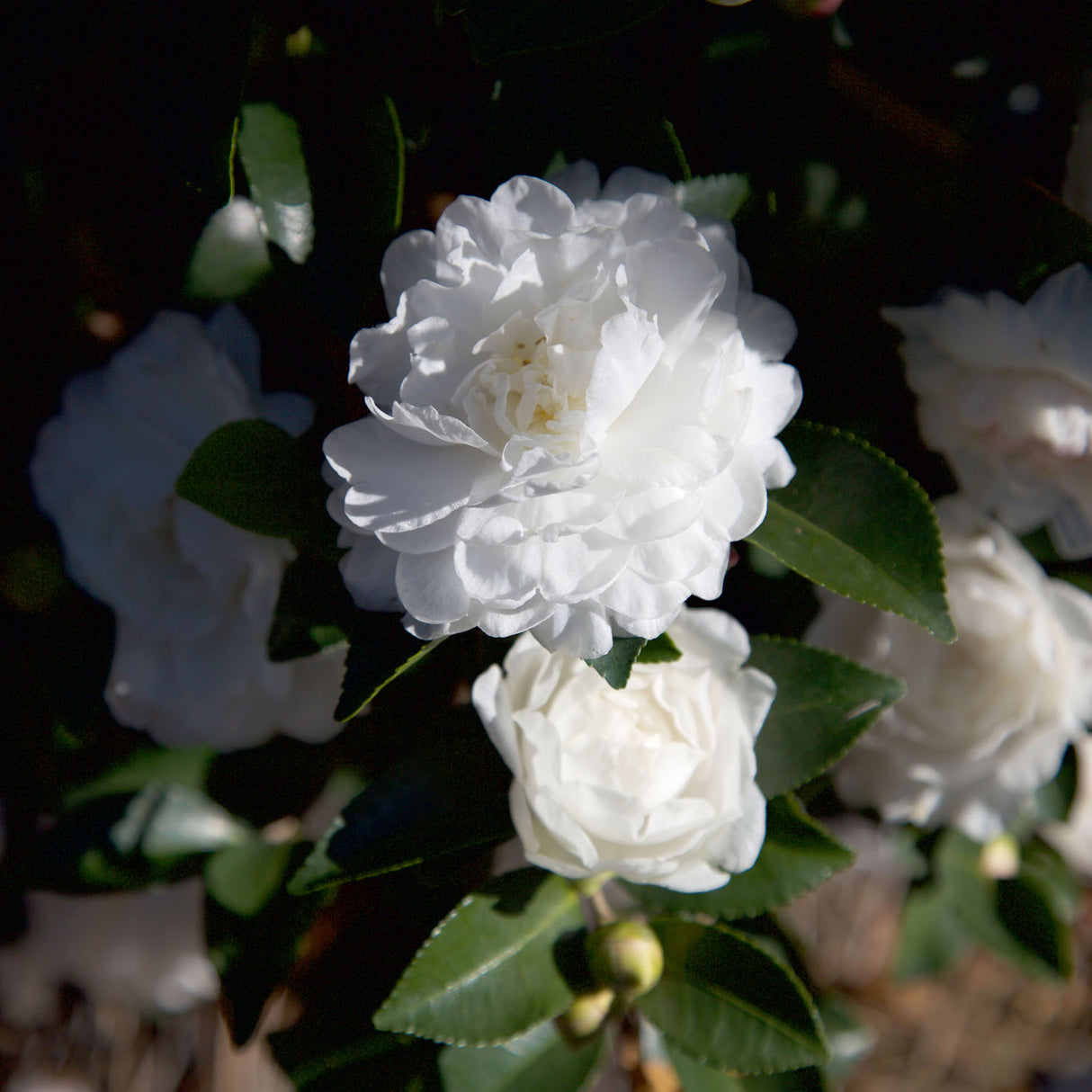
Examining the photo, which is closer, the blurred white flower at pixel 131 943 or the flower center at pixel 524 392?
the flower center at pixel 524 392

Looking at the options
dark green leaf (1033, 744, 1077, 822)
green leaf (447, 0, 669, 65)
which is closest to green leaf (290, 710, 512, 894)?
green leaf (447, 0, 669, 65)

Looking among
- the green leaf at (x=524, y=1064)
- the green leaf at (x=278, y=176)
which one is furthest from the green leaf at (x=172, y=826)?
the green leaf at (x=278, y=176)

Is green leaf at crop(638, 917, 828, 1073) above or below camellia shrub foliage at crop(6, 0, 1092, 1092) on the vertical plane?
below

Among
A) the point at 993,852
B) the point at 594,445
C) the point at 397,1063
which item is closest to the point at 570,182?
the point at 594,445

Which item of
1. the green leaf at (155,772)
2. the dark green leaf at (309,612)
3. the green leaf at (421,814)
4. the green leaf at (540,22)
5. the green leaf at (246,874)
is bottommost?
the green leaf at (246,874)

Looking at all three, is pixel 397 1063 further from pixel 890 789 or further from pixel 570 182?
pixel 570 182

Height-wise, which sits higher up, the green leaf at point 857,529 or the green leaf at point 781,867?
the green leaf at point 857,529

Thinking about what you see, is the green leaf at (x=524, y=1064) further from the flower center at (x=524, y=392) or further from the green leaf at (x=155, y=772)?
the flower center at (x=524, y=392)

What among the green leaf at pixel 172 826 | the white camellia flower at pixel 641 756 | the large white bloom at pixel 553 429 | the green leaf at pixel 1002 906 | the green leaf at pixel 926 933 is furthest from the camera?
the green leaf at pixel 926 933

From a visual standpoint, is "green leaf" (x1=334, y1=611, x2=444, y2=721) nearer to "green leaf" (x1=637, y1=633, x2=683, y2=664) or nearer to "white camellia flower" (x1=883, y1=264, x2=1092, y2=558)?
"green leaf" (x1=637, y1=633, x2=683, y2=664)
